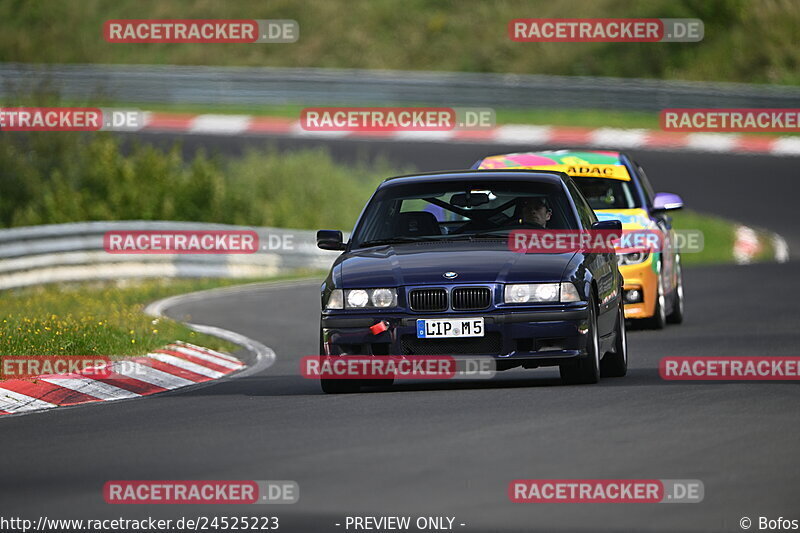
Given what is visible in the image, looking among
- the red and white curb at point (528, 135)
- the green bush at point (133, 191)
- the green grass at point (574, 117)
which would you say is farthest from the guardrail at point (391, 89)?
the green bush at point (133, 191)

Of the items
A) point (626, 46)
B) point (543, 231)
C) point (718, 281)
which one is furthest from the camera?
point (626, 46)

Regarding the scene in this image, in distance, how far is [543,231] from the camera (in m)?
12.3

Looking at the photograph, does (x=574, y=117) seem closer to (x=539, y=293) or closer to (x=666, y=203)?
(x=666, y=203)

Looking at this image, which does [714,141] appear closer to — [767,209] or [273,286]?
[767,209]

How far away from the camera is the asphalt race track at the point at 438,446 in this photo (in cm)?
739

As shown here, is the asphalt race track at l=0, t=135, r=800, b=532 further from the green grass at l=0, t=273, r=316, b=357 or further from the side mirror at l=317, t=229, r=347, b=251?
the green grass at l=0, t=273, r=316, b=357

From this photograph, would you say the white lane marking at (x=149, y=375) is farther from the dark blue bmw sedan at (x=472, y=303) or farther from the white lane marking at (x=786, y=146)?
the white lane marking at (x=786, y=146)

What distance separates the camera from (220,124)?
41156mm

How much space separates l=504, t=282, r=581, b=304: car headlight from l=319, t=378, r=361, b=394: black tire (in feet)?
4.20

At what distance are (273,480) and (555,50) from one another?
3919cm

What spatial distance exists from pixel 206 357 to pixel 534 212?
12.8 ft

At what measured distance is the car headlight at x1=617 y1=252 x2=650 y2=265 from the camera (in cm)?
1684

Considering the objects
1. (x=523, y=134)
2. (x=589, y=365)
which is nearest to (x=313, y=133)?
(x=523, y=134)

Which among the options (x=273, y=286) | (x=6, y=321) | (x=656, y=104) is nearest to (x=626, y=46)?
(x=656, y=104)
